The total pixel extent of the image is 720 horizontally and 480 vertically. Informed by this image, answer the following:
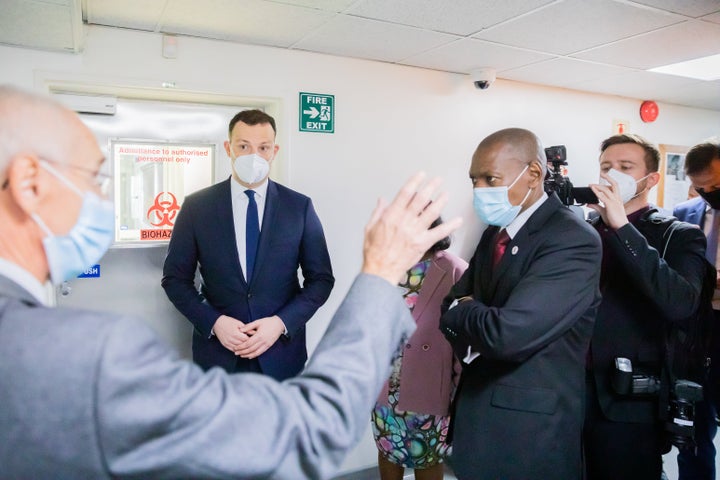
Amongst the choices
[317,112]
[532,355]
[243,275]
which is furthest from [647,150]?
[243,275]

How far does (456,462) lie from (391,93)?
2.27 meters

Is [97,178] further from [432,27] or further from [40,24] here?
[432,27]

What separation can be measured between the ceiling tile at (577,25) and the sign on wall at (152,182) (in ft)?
5.68

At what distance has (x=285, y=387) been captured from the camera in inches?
29.0

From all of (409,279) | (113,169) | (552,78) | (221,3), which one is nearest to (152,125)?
(113,169)

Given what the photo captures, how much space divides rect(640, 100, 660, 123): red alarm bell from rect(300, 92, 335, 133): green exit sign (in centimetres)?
295

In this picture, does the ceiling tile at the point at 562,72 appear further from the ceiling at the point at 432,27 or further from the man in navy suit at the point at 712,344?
the man in navy suit at the point at 712,344

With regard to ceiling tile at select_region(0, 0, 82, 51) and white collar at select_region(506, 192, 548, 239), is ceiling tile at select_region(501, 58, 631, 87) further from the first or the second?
ceiling tile at select_region(0, 0, 82, 51)

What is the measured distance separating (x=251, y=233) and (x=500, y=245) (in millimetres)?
1108

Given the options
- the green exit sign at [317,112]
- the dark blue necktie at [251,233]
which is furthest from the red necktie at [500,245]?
the green exit sign at [317,112]

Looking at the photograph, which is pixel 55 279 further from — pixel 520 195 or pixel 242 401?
pixel 520 195

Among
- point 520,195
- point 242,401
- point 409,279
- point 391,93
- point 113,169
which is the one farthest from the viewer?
point 391,93

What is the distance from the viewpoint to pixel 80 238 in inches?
31.9

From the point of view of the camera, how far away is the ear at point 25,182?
A: 27.6 inches
